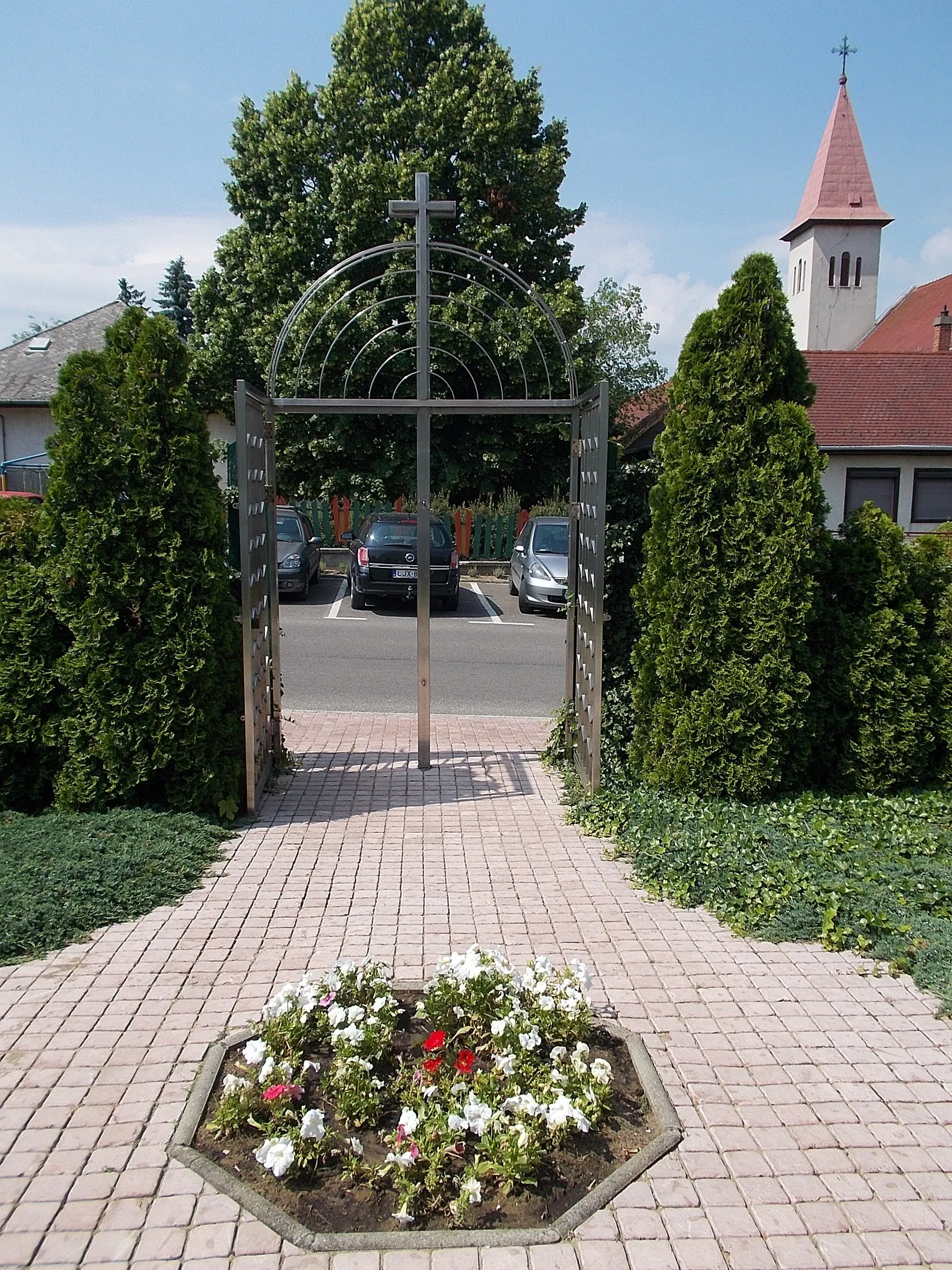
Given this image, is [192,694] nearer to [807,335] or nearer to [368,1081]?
[368,1081]

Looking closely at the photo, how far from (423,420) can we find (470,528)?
17.5m

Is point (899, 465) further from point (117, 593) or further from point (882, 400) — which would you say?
point (117, 593)

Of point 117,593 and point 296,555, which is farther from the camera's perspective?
point 296,555

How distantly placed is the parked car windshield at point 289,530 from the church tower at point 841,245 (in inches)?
1421

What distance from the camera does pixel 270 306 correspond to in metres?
25.7

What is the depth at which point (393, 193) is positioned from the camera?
2412cm

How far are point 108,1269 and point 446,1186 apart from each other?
949mm

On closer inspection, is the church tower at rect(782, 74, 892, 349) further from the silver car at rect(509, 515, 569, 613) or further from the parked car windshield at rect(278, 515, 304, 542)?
the parked car windshield at rect(278, 515, 304, 542)

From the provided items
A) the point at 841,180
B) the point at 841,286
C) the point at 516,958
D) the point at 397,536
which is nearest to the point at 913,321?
the point at 841,286

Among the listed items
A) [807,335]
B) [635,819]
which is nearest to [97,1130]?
[635,819]

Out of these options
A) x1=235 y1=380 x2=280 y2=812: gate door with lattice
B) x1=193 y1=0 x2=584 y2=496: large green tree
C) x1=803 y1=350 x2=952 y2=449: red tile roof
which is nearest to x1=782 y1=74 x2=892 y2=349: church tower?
x1=803 y1=350 x2=952 y2=449: red tile roof

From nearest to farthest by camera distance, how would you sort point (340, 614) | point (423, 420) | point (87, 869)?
point (87, 869), point (423, 420), point (340, 614)

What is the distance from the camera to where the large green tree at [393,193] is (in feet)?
80.5

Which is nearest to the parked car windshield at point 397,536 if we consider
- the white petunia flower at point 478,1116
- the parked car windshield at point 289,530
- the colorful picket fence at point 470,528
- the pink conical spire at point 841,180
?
the parked car windshield at point 289,530
